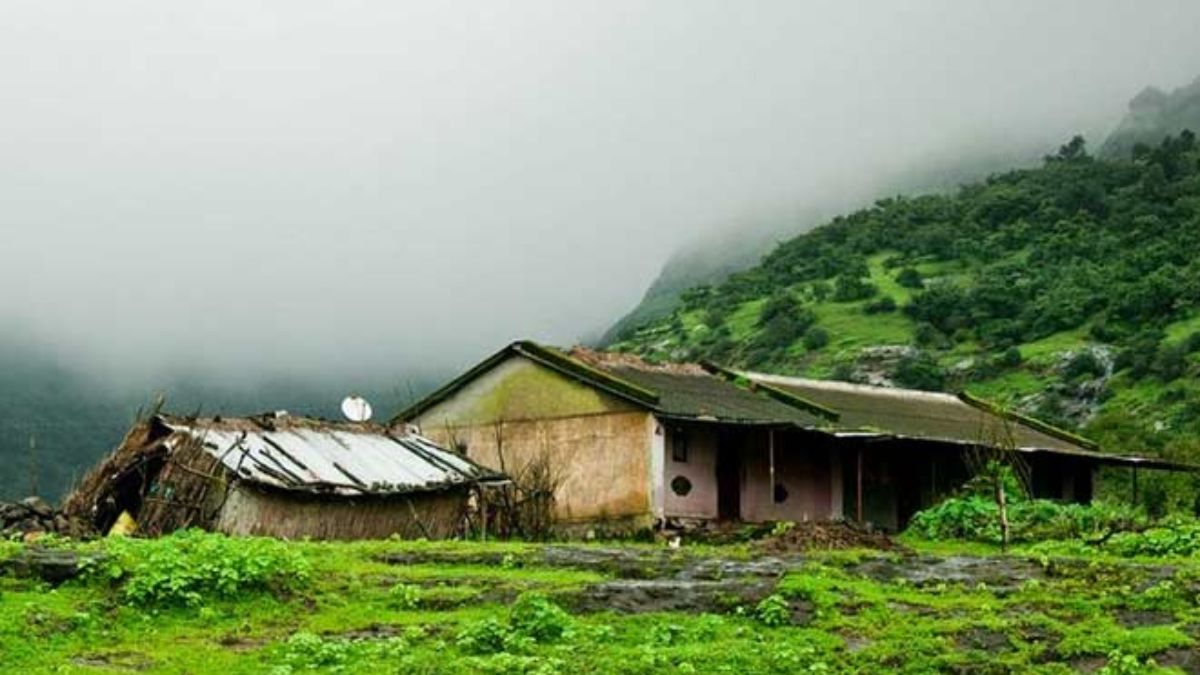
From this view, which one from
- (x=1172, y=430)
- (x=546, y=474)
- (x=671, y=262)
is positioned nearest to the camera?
(x=546, y=474)

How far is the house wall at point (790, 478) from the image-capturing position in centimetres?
3691

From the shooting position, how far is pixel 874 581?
749 inches

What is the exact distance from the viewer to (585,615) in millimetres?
16797

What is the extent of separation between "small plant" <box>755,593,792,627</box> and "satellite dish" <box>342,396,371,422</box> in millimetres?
18782

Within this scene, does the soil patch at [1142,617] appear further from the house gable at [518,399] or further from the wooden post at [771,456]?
the house gable at [518,399]

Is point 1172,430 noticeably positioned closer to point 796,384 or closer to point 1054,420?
point 1054,420

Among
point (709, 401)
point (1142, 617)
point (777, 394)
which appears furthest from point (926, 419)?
point (1142, 617)

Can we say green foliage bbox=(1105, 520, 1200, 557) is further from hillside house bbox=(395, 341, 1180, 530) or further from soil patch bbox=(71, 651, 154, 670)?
soil patch bbox=(71, 651, 154, 670)

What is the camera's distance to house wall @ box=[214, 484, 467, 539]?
2681 centimetres

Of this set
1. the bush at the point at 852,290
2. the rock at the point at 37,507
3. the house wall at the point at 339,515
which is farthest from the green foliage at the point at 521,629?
the bush at the point at 852,290

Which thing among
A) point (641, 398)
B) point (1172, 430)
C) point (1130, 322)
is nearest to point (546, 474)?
point (641, 398)

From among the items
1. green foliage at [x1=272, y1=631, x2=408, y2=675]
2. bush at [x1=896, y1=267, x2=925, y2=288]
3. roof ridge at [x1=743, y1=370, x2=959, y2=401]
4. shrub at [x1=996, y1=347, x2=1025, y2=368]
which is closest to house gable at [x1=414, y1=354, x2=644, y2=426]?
roof ridge at [x1=743, y1=370, x2=959, y2=401]

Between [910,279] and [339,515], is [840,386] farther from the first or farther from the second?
[910,279]

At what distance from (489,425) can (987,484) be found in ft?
40.2
